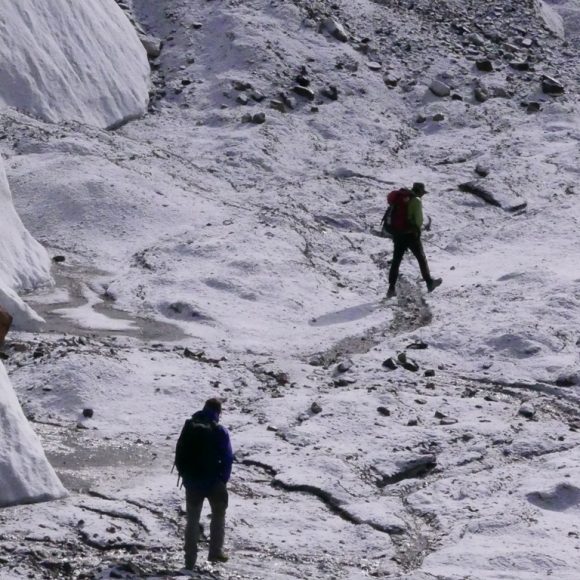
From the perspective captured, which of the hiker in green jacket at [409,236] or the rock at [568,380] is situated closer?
the rock at [568,380]

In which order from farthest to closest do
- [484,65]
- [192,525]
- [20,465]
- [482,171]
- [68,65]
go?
[484,65] < [68,65] < [482,171] < [20,465] < [192,525]

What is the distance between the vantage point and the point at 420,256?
15617 mm

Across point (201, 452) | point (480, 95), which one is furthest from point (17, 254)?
point (480, 95)

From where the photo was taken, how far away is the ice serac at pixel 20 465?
8.84 meters

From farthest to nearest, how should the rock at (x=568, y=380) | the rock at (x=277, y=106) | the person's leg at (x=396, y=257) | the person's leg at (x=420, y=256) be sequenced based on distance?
the rock at (x=277, y=106)
the person's leg at (x=420, y=256)
the person's leg at (x=396, y=257)
the rock at (x=568, y=380)

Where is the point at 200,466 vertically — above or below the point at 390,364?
above

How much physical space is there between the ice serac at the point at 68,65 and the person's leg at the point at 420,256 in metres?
6.62

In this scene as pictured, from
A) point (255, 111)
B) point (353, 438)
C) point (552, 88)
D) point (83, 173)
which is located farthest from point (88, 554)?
point (552, 88)

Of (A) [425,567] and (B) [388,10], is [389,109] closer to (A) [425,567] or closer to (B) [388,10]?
(B) [388,10]

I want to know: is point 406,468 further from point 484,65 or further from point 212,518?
point 484,65

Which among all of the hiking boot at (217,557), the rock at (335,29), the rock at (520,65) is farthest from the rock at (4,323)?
the rock at (520,65)

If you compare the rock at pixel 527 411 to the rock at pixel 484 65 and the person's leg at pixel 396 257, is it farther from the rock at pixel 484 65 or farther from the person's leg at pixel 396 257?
the rock at pixel 484 65

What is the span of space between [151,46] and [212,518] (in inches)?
611

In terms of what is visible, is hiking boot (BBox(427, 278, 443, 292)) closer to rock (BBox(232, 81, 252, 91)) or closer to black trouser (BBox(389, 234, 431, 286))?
black trouser (BBox(389, 234, 431, 286))
